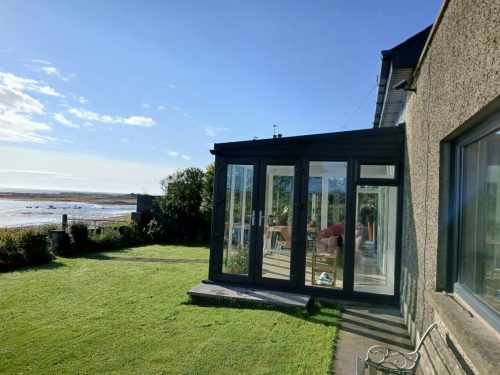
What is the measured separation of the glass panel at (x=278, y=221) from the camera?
626cm

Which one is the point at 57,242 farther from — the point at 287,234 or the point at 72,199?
the point at 72,199

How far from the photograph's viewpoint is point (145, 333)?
14.6ft

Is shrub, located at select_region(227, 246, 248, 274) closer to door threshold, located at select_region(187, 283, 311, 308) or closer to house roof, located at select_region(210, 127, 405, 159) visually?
door threshold, located at select_region(187, 283, 311, 308)

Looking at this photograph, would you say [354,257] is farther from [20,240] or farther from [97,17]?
[20,240]

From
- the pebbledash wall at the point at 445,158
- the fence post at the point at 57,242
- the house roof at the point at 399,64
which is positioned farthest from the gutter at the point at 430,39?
the fence post at the point at 57,242

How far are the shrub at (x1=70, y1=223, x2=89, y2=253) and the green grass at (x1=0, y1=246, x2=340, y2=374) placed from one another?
4746 millimetres

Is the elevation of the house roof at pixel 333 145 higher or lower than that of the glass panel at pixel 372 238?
higher

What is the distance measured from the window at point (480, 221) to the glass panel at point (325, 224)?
3.26m

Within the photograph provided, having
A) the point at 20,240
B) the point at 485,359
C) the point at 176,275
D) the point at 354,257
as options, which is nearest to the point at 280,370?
the point at 485,359

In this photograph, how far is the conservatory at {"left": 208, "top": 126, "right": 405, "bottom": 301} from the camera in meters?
5.81

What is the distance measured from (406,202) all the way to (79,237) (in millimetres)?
10783

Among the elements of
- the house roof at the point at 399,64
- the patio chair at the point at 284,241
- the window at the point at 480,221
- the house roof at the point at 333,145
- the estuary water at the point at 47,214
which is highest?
the house roof at the point at 399,64

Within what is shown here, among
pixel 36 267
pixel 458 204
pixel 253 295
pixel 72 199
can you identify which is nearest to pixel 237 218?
pixel 253 295

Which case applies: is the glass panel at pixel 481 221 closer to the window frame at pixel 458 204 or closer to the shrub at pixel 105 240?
the window frame at pixel 458 204
